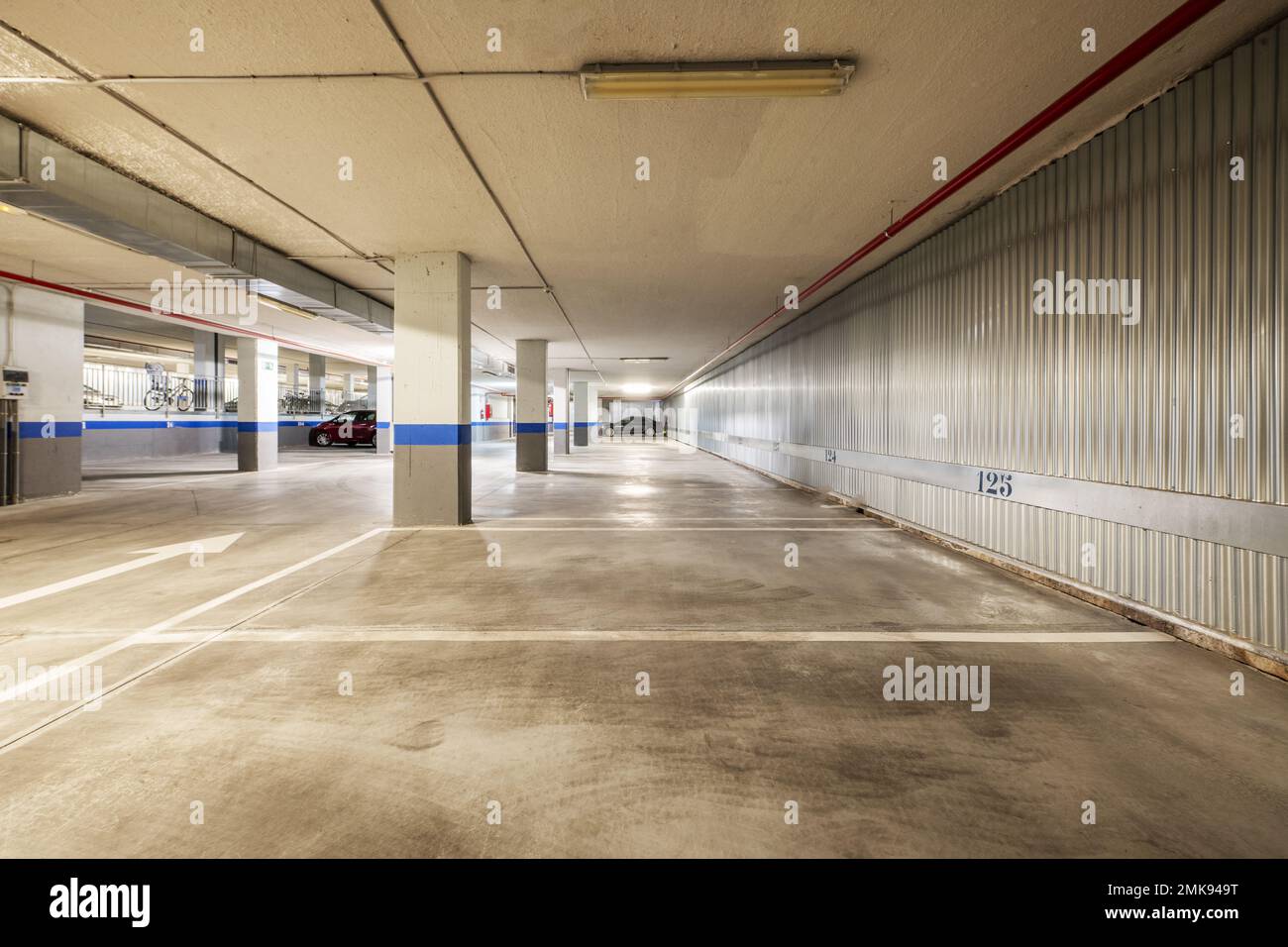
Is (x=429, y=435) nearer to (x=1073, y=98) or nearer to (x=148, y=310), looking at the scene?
(x=1073, y=98)

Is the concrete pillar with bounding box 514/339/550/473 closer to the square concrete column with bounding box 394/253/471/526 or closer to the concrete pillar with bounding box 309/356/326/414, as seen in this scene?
the square concrete column with bounding box 394/253/471/526

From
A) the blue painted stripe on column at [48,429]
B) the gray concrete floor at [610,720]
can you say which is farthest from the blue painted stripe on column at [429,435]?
the blue painted stripe on column at [48,429]

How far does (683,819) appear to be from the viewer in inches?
76.2

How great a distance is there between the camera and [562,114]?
4195mm

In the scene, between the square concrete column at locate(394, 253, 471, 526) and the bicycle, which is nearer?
the square concrete column at locate(394, 253, 471, 526)

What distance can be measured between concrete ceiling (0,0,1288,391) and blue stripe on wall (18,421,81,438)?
4.12 meters

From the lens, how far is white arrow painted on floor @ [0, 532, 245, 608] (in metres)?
4.40

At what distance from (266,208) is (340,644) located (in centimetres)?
514

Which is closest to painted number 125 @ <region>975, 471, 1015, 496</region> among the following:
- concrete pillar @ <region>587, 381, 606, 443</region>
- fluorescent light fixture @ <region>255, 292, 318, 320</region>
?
fluorescent light fixture @ <region>255, 292, 318, 320</region>

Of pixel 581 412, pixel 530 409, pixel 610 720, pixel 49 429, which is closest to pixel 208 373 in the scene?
pixel 49 429

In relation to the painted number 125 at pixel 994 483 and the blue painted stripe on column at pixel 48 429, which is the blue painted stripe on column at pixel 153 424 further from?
the painted number 125 at pixel 994 483

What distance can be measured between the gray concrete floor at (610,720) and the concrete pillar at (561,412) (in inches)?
709

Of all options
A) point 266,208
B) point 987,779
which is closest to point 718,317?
point 266,208

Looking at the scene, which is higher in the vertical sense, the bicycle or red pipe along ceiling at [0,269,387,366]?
red pipe along ceiling at [0,269,387,366]
